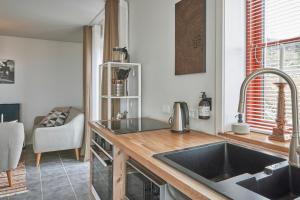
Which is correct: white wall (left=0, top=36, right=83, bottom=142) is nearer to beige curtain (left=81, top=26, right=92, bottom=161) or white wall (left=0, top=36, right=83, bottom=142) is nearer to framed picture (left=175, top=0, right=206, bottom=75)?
beige curtain (left=81, top=26, right=92, bottom=161)

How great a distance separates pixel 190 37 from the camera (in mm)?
1626

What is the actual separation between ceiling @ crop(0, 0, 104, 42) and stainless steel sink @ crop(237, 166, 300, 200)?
277 cm

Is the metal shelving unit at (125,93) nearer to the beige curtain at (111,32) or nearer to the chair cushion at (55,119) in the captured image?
the beige curtain at (111,32)

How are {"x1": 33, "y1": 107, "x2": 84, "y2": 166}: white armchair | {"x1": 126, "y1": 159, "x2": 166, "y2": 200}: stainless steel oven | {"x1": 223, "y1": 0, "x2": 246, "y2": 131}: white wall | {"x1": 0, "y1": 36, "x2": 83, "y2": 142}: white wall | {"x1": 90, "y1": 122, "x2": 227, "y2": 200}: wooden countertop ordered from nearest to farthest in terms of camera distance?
1. {"x1": 90, "y1": 122, "x2": 227, "y2": 200}: wooden countertop
2. {"x1": 126, "y1": 159, "x2": 166, "y2": 200}: stainless steel oven
3. {"x1": 223, "y1": 0, "x2": 246, "y2": 131}: white wall
4. {"x1": 33, "y1": 107, "x2": 84, "y2": 166}: white armchair
5. {"x1": 0, "y1": 36, "x2": 83, "y2": 142}: white wall

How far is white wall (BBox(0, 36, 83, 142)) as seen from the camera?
4.56 metres

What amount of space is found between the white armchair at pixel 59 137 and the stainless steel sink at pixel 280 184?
3.23m

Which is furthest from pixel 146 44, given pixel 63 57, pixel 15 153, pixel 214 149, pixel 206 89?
pixel 63 57

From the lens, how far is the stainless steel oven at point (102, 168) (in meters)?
1.49

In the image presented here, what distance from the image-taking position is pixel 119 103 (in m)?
2.54

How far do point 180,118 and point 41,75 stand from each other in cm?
432

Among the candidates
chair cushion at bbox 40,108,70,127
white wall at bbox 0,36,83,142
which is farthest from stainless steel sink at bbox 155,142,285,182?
white wall at bbox 0,36,83,142

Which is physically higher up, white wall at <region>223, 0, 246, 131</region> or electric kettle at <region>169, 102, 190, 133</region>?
white wall at <region>223, 0, 246, 131</region>

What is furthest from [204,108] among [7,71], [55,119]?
[7,71]

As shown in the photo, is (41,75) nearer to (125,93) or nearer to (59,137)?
(59,137)
